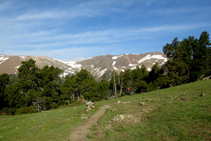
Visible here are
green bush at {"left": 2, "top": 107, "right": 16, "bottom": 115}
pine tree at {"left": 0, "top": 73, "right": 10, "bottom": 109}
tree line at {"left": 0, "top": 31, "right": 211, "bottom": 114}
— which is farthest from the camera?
tree line at {"left": 0, "top": 31, "right": 211, "bottom": 114}

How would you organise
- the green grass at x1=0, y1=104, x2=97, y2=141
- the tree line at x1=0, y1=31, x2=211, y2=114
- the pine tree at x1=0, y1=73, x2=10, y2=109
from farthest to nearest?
the tree line at x1=0, y1=31, x2=211, y2=114 < the pine tree at x1=0, y1=73, x2=10, y2=109 < the green grass at x1=0, y1=104, x2=97, y2=141

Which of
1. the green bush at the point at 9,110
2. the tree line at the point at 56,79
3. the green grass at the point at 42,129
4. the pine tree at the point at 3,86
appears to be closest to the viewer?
the green grass at the point at 42,129

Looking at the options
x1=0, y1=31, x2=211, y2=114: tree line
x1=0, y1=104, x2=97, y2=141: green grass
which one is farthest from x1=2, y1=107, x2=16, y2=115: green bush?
x1=0, y1=104, x2=97, y2=141: green grass

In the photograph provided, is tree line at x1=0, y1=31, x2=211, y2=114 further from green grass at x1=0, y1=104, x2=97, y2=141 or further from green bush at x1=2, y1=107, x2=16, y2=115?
green grass at x1=0, y1=104, x2=97, y2=141

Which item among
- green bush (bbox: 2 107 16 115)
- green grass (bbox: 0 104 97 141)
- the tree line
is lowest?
green bush (bbox: 2 107 16 115)

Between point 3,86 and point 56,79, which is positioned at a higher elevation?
point 56,79

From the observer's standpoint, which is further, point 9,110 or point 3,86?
point 3,86

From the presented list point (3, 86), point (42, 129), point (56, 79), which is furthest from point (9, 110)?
point (42, 129)

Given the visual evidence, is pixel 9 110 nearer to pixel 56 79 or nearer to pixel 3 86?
pixel 3 86

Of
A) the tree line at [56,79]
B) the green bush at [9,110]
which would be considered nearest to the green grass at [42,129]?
the green bush at [9,110]

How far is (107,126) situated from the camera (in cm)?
1522

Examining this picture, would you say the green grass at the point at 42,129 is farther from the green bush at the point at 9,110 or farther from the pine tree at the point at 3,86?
the pine tree at the point at 3,86

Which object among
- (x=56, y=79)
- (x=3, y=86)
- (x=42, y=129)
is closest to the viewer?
(x=42, y=129)

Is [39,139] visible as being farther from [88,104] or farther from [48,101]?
[48,101]
